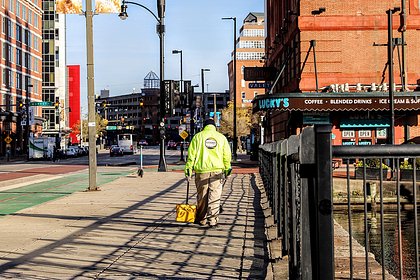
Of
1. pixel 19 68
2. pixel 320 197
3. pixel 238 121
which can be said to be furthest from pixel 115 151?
pixel 320 197

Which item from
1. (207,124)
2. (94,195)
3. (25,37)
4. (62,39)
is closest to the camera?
A: (207,124)

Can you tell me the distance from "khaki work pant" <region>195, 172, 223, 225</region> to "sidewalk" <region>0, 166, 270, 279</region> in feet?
0.83

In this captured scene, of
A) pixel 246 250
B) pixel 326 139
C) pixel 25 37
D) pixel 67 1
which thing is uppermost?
pixel 25 37

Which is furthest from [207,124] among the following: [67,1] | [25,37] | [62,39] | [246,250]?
[62,39]

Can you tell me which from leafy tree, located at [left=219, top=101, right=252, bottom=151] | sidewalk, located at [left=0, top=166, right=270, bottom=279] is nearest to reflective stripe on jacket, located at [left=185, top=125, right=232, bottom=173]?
sidewalk, located at [left=0, top=166, right=270, bottom=279]

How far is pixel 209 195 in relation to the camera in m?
12.4

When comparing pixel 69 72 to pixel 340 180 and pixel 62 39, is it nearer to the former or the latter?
pixel 62 39

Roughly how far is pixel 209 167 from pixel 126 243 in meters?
2.52

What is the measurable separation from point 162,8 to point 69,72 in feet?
356

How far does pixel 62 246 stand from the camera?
10.1 m

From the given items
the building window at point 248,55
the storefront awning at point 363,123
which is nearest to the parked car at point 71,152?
the storefront awning at point 363,123

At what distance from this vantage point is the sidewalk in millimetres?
8156

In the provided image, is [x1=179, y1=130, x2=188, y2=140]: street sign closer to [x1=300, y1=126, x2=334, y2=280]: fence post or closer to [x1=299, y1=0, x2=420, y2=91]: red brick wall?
[x1=299, y1=0, x2=420, y2=91]: red brick wall

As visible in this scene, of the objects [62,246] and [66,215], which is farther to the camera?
[66,215]
